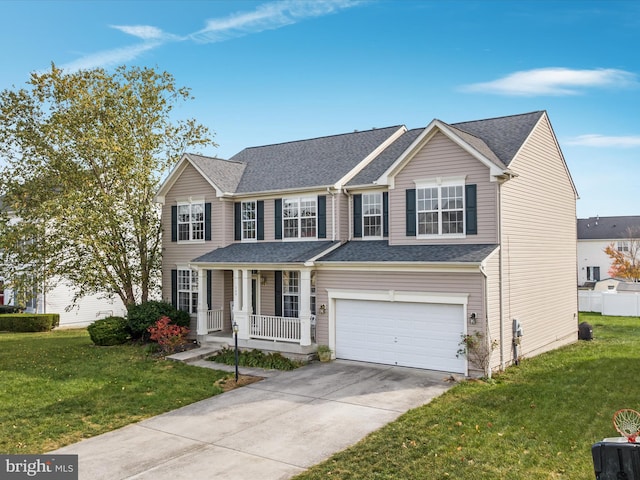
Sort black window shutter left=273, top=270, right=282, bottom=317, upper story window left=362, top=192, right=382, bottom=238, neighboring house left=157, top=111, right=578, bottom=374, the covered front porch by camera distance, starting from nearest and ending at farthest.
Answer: neighboring house left=157, top=111, right=578, bottom=374 < the covered front porch < upper story window left=362, top=192, right=382, bottom=238 < black window shutter left=273, top=270, right=282, bottom=317

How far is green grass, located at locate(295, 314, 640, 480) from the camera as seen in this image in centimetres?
813

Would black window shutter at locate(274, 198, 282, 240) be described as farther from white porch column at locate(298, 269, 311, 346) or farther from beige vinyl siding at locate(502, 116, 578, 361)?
beige vinyl siding at locate(502, 116, 578, 361)

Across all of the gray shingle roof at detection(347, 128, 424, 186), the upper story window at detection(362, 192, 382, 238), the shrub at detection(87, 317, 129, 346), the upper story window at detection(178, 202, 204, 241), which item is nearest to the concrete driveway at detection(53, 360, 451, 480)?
the upper story window at detection(362, 192, 382, 238)

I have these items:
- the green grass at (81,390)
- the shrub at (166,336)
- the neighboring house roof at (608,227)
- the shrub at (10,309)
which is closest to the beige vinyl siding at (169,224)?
the shrub at (166,336)

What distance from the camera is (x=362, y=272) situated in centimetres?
1625

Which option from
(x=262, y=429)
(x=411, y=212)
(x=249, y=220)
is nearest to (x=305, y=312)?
(x=411, y=212)

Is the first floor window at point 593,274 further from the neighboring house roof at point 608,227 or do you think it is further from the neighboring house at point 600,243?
the neighboring house roof at point 608,227

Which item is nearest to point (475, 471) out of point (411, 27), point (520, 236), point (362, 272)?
point (362, 272)

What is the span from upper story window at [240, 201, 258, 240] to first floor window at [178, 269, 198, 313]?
295 cm

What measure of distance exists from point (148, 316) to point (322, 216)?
825cm

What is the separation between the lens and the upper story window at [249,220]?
68.1 ft

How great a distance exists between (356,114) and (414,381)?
1539 centimetres

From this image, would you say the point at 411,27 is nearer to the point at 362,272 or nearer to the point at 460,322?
the point at 362,272

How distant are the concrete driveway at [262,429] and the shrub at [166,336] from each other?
18.0ft
